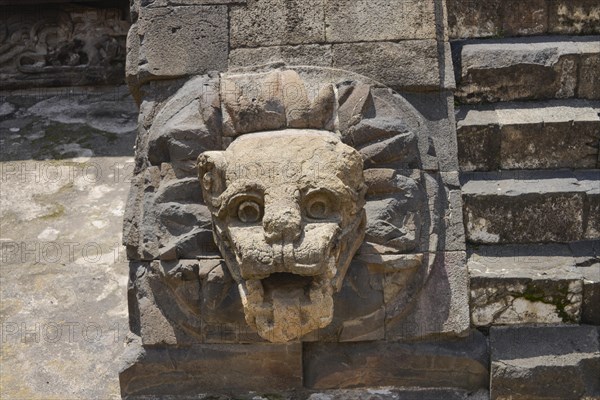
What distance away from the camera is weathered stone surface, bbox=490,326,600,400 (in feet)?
14.1

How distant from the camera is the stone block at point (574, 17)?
205 inches

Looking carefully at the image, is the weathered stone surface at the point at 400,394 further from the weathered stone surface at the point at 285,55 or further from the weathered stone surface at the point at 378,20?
the weathered stone surface at the point at 378,20

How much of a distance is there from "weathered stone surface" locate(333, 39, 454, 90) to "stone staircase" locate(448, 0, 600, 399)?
366 millimetres

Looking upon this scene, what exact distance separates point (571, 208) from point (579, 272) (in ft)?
1.10

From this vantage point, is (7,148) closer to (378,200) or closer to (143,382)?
(143,382)

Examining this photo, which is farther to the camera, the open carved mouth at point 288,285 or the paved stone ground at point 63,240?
the paved stone ground at point 63,240

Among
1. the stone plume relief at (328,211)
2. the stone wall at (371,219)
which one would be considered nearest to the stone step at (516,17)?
the stone wall at (371,219)

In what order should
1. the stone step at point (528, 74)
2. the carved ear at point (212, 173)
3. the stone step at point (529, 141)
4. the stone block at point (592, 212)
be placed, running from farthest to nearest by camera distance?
the stone step at point (528, 74)
the stone step at point (529, 141)
the stone block at point (592, 212)
the carved ear at point (212, 173)

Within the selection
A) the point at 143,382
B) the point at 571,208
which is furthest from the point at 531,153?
the point at 143,382

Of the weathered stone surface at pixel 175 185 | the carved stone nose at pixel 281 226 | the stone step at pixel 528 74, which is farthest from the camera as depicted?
the stone step at pixel 528 74

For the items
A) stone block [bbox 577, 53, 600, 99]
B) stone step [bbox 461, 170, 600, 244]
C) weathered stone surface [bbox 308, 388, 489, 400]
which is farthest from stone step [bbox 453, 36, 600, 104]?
weathered stone surface [bbox 308, 388, 489, 400]

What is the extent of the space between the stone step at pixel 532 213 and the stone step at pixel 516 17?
1045mm

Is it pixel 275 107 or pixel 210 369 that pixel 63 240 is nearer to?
pixel 210 369

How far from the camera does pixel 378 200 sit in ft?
14.1
